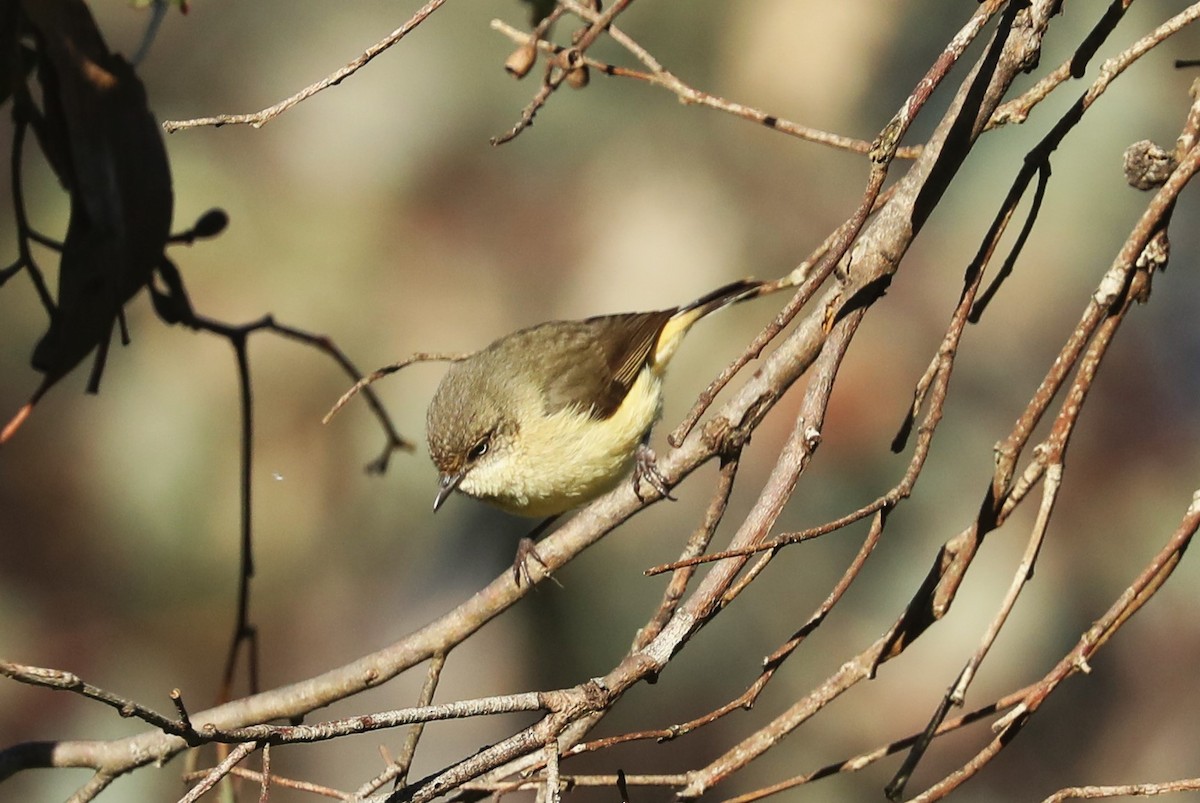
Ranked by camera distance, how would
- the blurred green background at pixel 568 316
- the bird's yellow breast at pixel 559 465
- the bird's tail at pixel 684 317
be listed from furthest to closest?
the blurred green background at pixel 568 316 → the bird's tail at pixel 684 317 → the bird's yellow breast at pixel 559 465

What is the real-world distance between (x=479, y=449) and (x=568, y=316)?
2774mm

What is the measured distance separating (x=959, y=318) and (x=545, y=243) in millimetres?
4591

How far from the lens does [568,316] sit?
5754 mm

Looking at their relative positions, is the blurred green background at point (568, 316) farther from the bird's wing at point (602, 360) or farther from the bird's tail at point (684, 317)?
the bird's wing at point (602, 360)

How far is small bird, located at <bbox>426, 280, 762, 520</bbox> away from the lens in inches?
118

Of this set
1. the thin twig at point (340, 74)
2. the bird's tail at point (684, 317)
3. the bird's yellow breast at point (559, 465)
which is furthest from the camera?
the bird's tail at point (684, 317)

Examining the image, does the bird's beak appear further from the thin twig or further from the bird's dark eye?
the thin twig

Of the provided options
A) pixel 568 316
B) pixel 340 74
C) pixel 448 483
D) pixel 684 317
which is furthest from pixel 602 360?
pixel 568 316

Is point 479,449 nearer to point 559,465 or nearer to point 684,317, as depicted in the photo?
point 559,465

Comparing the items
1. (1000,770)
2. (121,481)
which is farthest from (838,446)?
(121,481)

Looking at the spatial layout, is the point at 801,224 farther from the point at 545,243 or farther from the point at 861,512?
the point at 861,512

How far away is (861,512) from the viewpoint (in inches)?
60.6

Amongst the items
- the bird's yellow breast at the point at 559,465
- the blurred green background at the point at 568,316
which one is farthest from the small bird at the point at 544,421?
the blurred green background at the point at 568,316

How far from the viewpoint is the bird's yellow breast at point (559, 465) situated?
298cm
